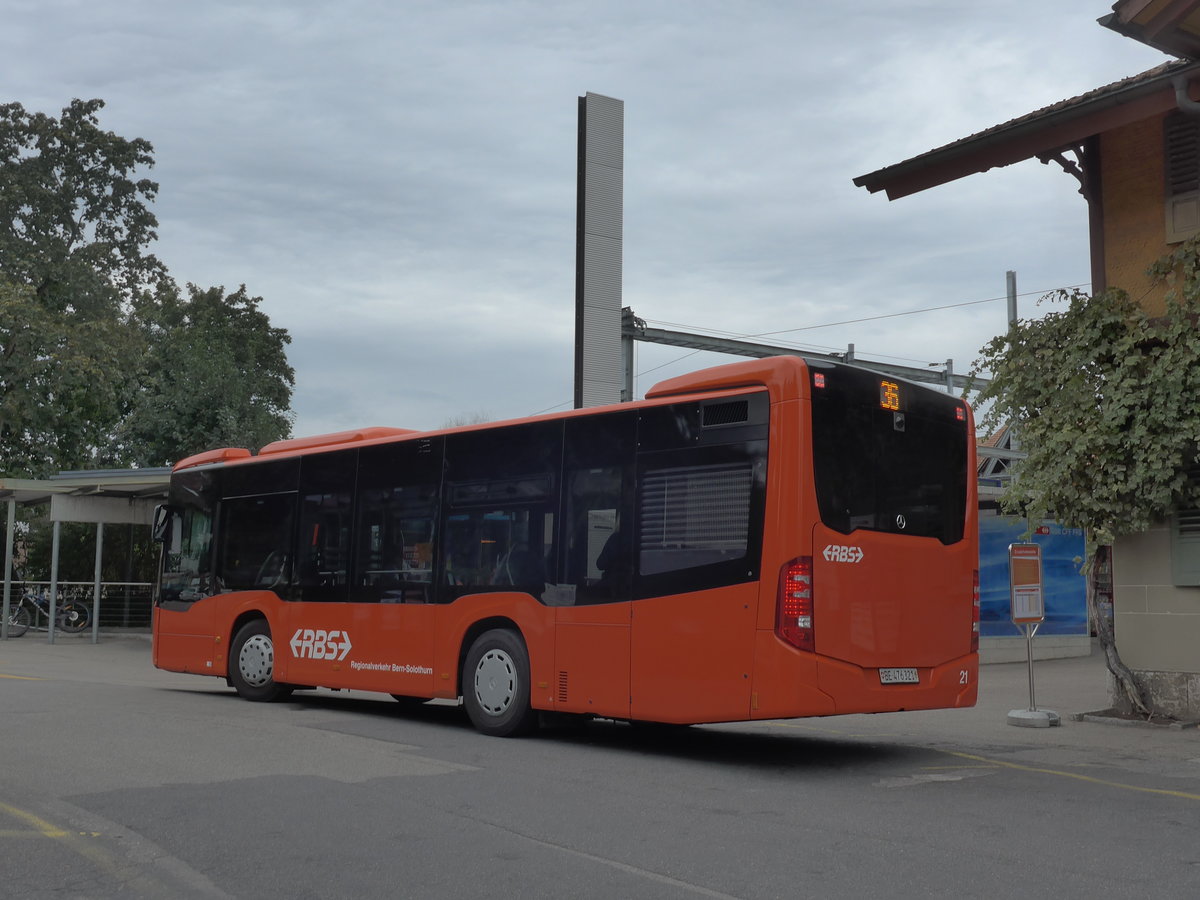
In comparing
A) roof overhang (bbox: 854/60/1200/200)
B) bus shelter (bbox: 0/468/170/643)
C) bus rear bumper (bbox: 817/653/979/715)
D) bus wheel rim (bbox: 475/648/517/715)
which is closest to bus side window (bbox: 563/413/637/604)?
bus wheel rim (bbox: 475/648/517/715)

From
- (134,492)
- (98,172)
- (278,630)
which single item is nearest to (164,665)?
(278,630)

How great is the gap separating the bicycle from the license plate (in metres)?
25.3

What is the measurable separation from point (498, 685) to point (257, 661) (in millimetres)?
4182

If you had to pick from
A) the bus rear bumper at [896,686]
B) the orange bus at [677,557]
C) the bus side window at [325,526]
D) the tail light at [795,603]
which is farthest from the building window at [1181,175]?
the bus side window at [325,526]

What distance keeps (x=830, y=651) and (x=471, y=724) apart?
4.63 m

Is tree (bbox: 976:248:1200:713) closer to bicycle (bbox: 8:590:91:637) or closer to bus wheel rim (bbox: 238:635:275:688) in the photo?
bus wheel rim (bbox: 238:635:275:688)

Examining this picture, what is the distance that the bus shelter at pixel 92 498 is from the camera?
27047mm

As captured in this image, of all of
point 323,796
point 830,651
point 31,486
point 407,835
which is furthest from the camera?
point 31,486

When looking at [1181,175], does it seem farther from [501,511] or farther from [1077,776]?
[501,511]

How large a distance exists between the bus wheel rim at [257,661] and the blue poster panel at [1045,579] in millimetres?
13717

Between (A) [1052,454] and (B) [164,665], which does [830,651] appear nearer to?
(A) [1052,454]

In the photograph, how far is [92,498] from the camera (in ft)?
92.0

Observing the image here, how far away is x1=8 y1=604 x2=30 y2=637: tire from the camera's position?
3075cm

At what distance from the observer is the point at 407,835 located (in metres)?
6.92
